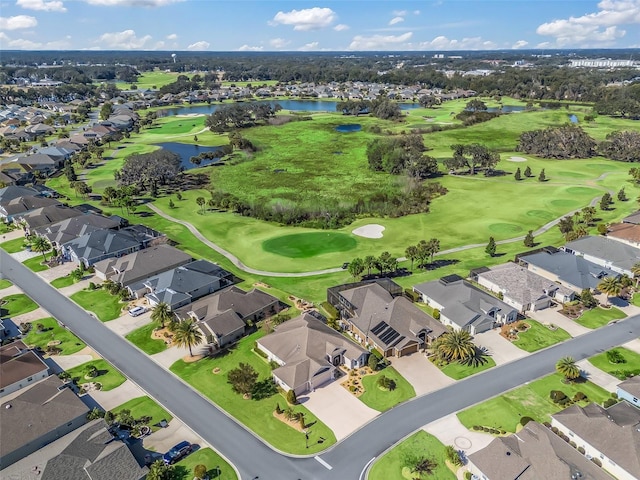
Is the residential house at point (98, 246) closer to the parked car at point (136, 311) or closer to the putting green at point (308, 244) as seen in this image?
the parked car at point (136, 311)

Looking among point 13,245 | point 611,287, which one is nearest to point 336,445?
Answer: point 611,287

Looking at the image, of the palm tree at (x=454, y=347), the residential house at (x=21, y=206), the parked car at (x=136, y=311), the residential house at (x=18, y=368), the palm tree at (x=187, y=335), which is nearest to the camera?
the residential house at (x=18, y=368)

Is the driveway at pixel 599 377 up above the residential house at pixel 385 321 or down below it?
below

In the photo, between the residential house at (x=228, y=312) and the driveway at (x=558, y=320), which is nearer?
the residential house at (x=228, y=312)

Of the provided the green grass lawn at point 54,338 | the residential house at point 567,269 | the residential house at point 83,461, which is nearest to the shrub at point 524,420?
the residential house at point 567,269

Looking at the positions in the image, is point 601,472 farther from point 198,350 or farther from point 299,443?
point 198,350

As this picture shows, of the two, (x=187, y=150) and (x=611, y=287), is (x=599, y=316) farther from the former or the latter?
(x=187, y=150)

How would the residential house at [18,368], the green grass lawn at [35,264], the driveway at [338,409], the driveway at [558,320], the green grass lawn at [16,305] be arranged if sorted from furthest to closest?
the green grass lawn at [35,264], the green grass lawn at [16,305], the driveway at [558,320], the residential house at [18,368], the driveway at [338,409]
